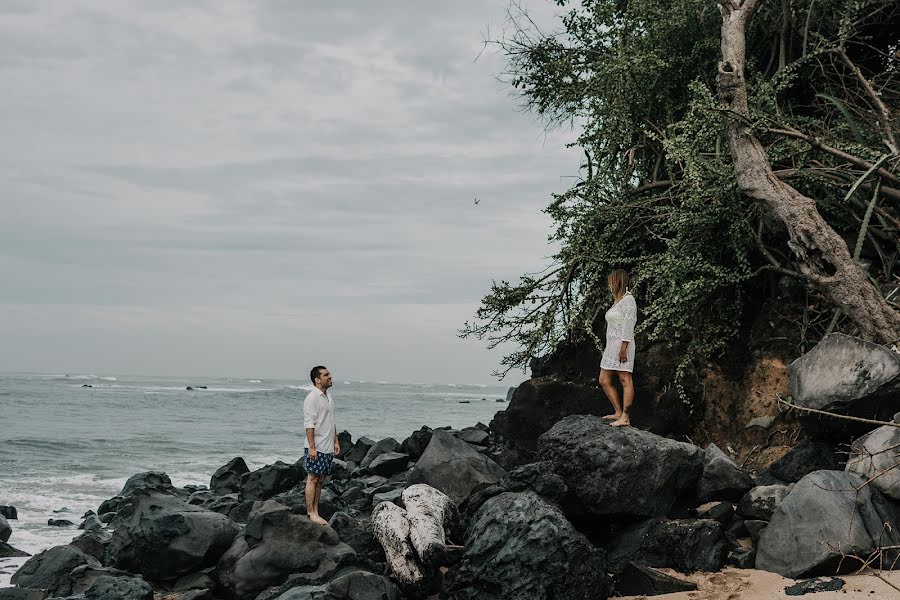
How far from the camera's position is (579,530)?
7.79 metres

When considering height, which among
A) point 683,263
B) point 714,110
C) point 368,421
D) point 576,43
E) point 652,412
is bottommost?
point 368,421

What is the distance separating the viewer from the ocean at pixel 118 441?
14695 mm

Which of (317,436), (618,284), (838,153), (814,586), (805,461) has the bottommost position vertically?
(814,586)

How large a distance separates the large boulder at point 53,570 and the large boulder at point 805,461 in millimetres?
7883

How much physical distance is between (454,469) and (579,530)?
10.7 ft

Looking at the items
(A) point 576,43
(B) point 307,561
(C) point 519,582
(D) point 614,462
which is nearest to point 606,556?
(D) point 614,462

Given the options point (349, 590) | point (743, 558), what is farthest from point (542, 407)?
point (349, 590)

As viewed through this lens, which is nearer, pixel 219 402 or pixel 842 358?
pixel 842 358

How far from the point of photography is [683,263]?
34.2ft

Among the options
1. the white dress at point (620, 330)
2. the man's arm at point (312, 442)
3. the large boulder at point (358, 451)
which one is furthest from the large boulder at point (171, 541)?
the large boulder at point (358, 451)

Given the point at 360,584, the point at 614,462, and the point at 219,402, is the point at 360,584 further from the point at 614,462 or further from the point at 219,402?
the point at 219,402

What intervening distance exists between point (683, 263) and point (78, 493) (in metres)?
12.9

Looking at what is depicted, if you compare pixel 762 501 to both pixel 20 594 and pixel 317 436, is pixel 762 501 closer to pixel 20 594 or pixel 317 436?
pixel 317 436

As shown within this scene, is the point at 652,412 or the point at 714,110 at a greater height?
the point at 714,110
